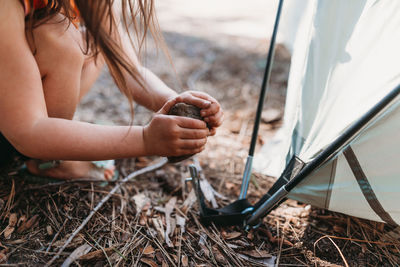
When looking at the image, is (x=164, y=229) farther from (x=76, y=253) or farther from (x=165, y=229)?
(x=76, y=253)

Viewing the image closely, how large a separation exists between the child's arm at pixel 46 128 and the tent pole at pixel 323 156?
0.85ft

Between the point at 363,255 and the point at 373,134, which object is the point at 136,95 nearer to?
the point at 373,134

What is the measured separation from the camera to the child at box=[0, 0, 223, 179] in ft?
2.46

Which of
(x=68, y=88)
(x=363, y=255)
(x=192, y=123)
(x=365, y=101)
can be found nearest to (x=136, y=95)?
(x=68, y=88)

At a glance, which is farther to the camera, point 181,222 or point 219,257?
point 181,222

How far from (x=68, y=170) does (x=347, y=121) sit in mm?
945

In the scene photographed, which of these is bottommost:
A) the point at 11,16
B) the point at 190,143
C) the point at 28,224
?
the point at 28,224

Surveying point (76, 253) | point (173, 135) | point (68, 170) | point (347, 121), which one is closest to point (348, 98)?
point (347, 121)

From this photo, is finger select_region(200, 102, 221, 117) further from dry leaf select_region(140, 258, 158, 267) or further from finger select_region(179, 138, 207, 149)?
dry leaf select_region(140, 258, 158, 267)

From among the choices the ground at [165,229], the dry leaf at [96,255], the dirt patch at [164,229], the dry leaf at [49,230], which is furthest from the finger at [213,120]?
the dry leaf at [49,230]

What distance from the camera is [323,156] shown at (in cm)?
80

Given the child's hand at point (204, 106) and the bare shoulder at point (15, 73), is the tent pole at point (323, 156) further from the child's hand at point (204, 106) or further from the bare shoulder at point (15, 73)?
the bare shoulder at point (15, 73)

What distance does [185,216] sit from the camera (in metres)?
1.06

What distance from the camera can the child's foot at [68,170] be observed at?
1133 millimetres
